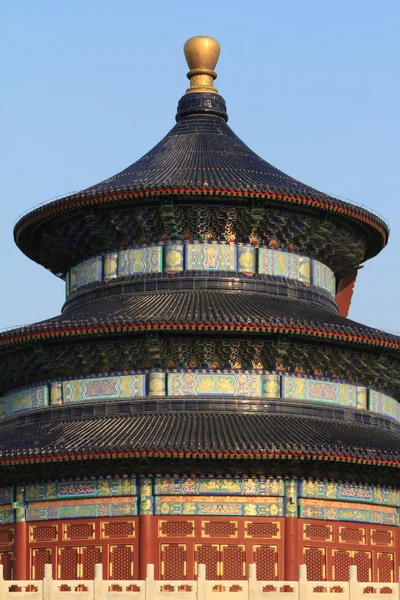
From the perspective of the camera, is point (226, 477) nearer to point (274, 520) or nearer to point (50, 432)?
point (274, 520)

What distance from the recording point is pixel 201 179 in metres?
46.3

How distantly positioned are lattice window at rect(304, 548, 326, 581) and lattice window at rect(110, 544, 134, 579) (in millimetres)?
4668

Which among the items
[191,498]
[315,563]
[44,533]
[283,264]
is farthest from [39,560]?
[283,264]

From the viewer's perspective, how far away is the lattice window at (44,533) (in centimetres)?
4212

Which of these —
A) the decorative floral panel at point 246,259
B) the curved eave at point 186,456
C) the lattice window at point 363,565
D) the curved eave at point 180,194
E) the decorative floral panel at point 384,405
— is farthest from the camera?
the decorative floral panel at point 246,259

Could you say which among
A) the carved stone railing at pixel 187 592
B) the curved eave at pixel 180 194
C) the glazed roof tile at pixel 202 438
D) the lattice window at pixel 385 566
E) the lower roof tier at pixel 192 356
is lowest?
the carved stone railing at pixel 187 592

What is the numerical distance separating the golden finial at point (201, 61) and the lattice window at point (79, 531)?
16839mm

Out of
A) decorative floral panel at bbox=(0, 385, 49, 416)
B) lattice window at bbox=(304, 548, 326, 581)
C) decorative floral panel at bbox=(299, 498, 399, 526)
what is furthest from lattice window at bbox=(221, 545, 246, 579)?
decorative floral panel at bbox=(0, 385, 49, 416)

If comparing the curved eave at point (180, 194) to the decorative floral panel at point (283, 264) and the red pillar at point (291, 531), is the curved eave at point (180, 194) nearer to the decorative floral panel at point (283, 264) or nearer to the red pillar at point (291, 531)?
the decorative floral panel at point (283, 264)

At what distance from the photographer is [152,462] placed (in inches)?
1628

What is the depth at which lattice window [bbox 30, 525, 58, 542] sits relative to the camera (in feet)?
138

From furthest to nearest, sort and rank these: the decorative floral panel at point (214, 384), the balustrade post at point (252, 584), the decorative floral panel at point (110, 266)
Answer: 1. the decorative floral panel at point (110, 266)
2. the decorative floral panel at point (214, 384)
3. the balustrade post at point (252, 584)

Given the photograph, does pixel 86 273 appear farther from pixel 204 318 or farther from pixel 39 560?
pixel 39 560

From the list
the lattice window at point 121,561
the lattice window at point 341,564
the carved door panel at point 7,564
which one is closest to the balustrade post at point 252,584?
the lattice window at point 121,561
